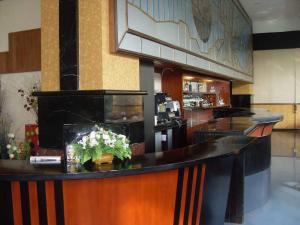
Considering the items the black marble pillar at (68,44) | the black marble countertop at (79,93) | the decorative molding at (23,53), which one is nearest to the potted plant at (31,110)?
the decorative molding at (23,53)

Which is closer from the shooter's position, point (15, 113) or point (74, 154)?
point (74, 154)

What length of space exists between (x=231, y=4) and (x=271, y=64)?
5509 mm

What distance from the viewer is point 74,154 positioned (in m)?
2.43

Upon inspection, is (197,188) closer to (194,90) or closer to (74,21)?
(74,21)

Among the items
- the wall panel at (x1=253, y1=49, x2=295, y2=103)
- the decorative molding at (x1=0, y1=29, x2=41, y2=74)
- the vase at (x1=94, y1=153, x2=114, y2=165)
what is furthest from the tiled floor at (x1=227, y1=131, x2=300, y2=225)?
the wall panel at (x1=253, y1=49, x2=295, y2=103)

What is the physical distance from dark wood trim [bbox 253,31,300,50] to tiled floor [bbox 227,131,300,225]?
7.12 meters

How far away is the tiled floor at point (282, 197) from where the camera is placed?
408 centimetres

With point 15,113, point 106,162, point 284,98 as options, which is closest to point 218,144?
point 106,162

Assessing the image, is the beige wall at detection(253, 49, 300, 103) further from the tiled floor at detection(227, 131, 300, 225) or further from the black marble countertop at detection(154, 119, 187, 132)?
the black marble countertop at detection(154, 119, 187, 132)

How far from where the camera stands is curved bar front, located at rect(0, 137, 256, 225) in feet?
7.43

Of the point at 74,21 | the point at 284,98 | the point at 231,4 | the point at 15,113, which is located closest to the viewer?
the point at 74,21

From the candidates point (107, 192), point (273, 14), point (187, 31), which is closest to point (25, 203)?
point (107, 192)

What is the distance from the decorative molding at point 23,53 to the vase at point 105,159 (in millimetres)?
3219

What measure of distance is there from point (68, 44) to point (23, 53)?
6.58 feet
